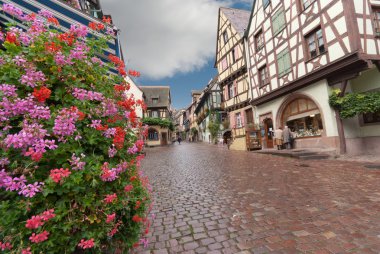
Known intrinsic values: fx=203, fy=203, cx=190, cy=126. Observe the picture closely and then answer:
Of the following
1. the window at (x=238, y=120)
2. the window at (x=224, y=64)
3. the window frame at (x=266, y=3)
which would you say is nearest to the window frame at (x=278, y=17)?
the window frame at (x=266, y=3)

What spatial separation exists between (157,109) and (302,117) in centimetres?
2814

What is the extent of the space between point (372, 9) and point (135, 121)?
12062 mm

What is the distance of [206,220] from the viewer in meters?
3.38

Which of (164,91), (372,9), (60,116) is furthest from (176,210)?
(164,91)

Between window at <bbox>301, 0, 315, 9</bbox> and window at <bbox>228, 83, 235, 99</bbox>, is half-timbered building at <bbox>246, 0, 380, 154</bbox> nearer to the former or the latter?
window at <bbox>301, 0, 315, 9</bbox>

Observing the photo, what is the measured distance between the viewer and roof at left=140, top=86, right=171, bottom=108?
121 ft

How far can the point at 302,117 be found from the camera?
1160 centimetres

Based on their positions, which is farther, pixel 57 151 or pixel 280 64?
pixel 280 64

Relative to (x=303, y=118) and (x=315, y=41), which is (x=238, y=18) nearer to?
(x=315, y=41)

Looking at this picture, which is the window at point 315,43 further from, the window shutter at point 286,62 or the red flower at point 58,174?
the red flower at point 58,174

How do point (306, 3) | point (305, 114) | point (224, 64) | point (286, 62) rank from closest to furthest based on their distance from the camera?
point (306, 3), point (305, 114), point (286, 62), point (224, 64)

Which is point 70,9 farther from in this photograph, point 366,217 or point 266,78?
point 266,78

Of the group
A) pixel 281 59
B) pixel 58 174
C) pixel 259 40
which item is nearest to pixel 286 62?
pixel 281 59

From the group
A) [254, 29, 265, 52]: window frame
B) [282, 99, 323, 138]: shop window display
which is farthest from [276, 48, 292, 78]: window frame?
[254, 29, 265, 52]: window frame
